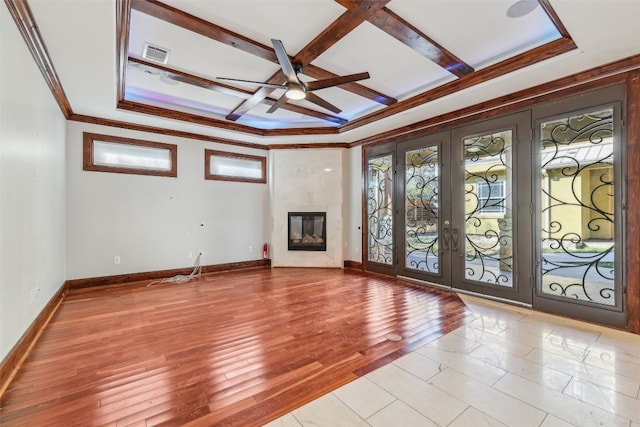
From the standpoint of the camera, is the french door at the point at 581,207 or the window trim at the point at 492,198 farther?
the window trim at the point at 492,198

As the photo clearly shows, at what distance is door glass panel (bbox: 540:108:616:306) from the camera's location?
9.79 feet

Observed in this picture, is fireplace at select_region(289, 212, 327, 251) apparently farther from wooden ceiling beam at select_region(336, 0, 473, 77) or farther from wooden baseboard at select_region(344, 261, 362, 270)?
wooden ceiling beam at select_region(336, 0, 473, 77)

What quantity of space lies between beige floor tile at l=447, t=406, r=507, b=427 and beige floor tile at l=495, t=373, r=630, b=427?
0.35m

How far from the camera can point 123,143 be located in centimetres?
466

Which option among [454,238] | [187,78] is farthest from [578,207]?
[187,78]

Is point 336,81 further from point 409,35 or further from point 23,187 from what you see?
point 23,187

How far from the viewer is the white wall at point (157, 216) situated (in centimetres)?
428

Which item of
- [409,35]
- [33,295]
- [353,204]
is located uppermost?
[409,35]

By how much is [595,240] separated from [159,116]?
Answer: 589 centimetres

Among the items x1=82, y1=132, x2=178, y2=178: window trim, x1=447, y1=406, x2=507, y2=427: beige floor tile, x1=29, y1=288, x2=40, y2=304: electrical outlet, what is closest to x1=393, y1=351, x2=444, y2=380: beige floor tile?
x1=447, y1=406, x2=507, y2=427: beige floor tile

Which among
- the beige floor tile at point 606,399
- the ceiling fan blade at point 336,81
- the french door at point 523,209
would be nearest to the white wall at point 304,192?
the french door at point 523,209

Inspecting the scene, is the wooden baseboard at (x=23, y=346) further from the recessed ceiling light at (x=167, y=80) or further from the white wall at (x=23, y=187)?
the recessed ceiling light at (x=167, y=80)

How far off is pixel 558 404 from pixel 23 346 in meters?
3.94

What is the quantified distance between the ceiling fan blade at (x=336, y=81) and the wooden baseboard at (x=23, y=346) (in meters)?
3.37
